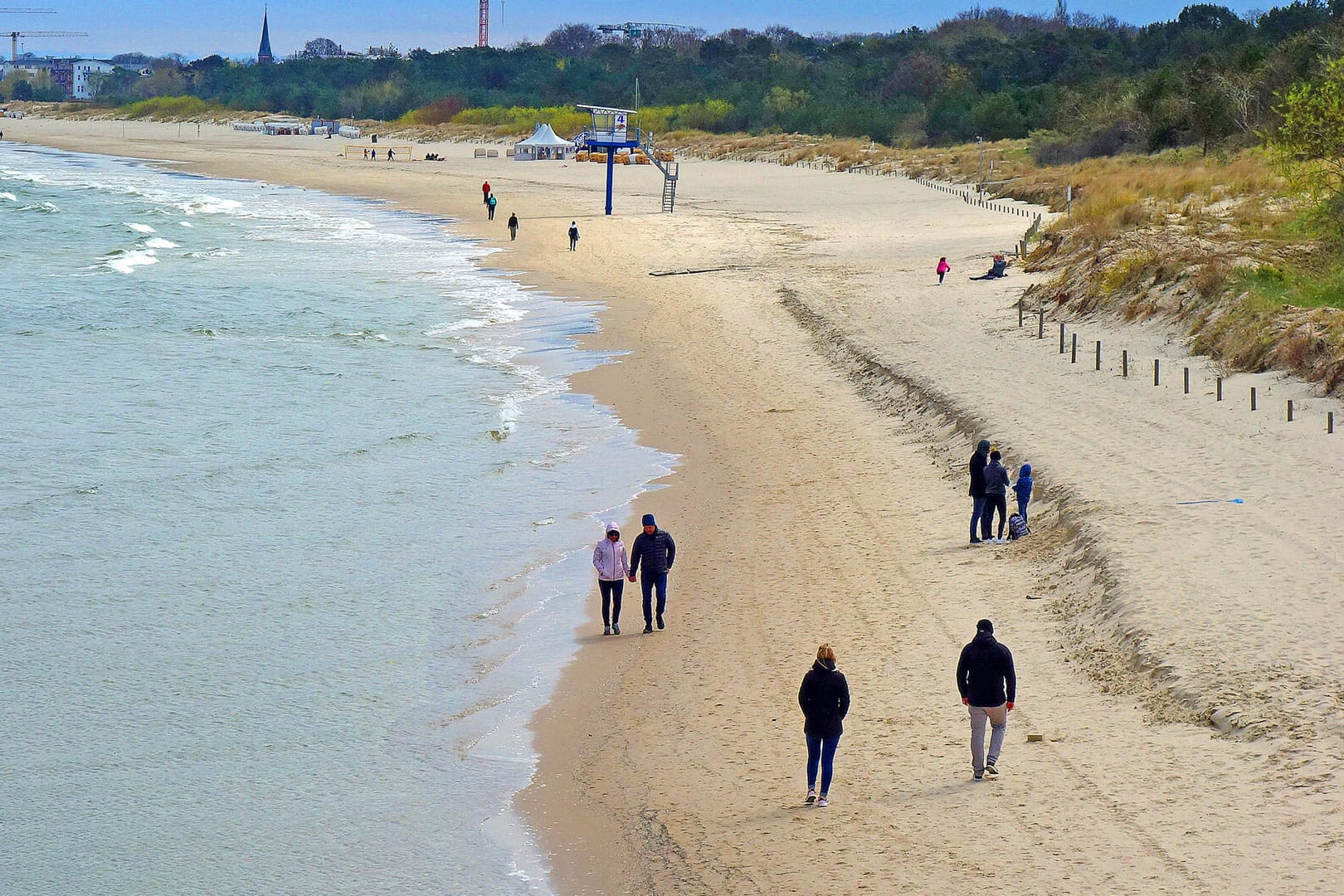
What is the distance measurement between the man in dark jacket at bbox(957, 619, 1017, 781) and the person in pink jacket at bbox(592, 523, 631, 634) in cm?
445

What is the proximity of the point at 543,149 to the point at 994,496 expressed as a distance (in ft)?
285

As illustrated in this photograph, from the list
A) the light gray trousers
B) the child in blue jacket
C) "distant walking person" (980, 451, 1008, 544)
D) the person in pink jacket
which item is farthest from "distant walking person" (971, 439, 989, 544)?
the light gray trousers

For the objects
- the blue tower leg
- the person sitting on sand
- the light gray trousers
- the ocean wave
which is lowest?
the light gray trousers

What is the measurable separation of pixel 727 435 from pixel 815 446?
1.64 m

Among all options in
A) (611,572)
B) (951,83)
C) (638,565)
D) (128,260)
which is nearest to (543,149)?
(951,83)

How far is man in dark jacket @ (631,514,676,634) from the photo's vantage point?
1349cm

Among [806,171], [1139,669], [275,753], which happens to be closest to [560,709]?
[275,753]

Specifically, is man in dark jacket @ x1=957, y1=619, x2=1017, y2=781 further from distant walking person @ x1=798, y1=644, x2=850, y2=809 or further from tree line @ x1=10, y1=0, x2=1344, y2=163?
tree line @ x1=10, y1=0, x2=1344, y2=163

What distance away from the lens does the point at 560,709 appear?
12180 mm

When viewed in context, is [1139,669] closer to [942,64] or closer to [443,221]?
[443,221]

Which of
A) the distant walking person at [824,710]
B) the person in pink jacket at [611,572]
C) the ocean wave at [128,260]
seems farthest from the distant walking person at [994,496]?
the ocean wave at [128,260]

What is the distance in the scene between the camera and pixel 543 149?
98500 millimetres

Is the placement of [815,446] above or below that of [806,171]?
below

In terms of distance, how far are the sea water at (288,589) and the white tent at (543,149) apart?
66.1 m
